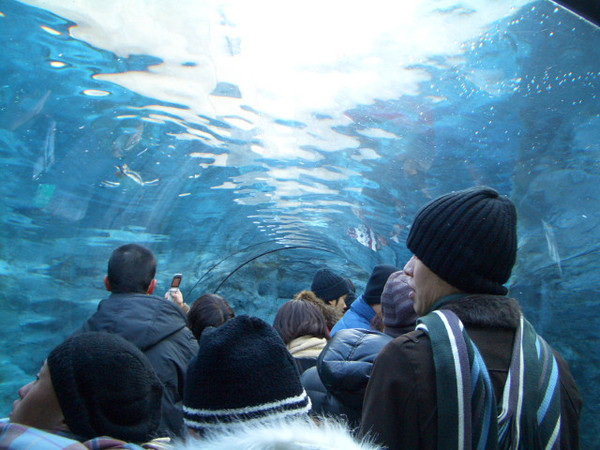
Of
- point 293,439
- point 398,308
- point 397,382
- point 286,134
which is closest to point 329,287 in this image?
point 286,134

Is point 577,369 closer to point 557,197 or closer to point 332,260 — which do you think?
point 557,197

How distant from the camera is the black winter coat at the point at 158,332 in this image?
10.6 feet

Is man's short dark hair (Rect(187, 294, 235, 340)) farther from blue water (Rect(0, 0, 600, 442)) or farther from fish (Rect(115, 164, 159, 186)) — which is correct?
fish (Rect(115, 164, 159, 186))

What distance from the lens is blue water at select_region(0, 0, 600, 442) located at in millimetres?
5824

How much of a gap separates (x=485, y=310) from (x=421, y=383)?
1.34ft

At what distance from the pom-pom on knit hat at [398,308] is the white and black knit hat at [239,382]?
3.86ft

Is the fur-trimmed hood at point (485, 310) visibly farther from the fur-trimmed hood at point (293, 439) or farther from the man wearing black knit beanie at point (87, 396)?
the man wearing black knit beanie at point (87, 396)

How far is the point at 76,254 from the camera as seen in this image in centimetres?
979

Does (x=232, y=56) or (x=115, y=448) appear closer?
(x=115, y=448)

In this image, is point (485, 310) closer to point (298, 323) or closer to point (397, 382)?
point (397, 382)

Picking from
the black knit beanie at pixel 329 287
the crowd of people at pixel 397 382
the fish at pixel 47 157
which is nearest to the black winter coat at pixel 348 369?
the crowd of people at pixel 397 382

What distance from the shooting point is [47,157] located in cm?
774

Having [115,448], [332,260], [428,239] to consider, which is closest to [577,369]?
[428,239]

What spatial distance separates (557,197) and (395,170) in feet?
9.83
